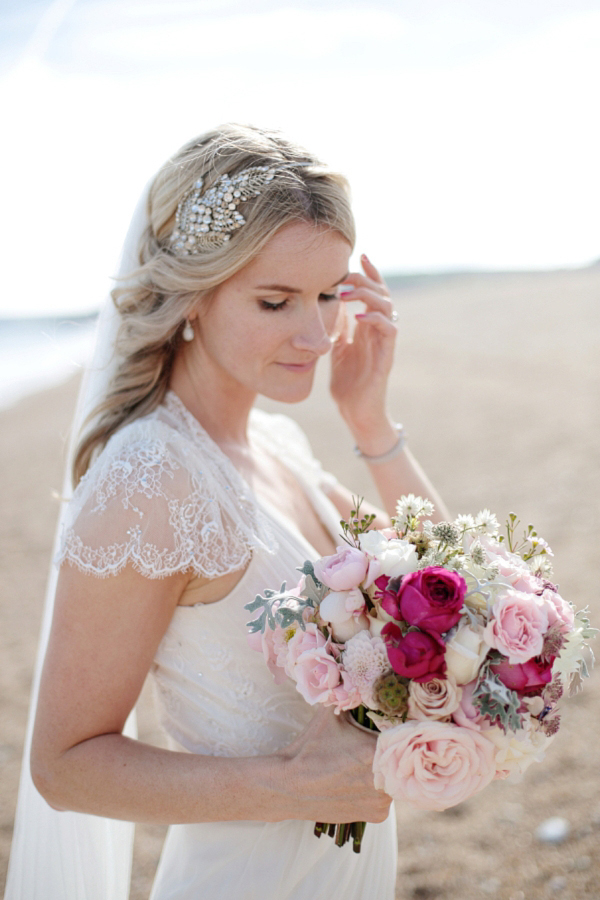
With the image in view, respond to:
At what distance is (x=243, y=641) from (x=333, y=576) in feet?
2.21

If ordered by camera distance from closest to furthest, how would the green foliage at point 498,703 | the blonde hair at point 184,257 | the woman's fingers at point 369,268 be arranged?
the green foliage at point 498,703
the blonde hair at point 184,257
the woman's fingers at point 369,268

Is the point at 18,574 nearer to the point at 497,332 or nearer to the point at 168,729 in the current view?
the point at 168,729

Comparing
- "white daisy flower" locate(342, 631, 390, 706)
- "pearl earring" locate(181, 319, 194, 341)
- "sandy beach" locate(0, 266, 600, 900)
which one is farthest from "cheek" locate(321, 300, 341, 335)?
"sandy beach" locate(0, 266, 600, 900)

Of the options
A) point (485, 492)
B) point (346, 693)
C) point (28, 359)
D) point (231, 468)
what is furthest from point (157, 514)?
point (28, 359)

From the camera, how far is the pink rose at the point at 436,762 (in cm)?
154

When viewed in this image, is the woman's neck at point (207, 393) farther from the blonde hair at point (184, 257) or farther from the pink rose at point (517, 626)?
the pink rose at point (517, 626)

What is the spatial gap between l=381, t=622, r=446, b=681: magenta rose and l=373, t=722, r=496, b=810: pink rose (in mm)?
111

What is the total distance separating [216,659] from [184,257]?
128 cm

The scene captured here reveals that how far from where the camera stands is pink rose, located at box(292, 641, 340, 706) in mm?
1629

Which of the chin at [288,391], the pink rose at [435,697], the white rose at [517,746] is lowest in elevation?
the white rose at [517,746]

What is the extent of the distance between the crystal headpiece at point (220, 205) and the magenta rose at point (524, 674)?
4.93 feet

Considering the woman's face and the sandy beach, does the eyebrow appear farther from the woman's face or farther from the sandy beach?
the sandy beach

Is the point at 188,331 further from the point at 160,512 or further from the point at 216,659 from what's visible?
the point at 216,659

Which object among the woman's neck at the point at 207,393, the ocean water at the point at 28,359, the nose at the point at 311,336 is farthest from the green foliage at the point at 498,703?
the ocean water at the point at 28,359
